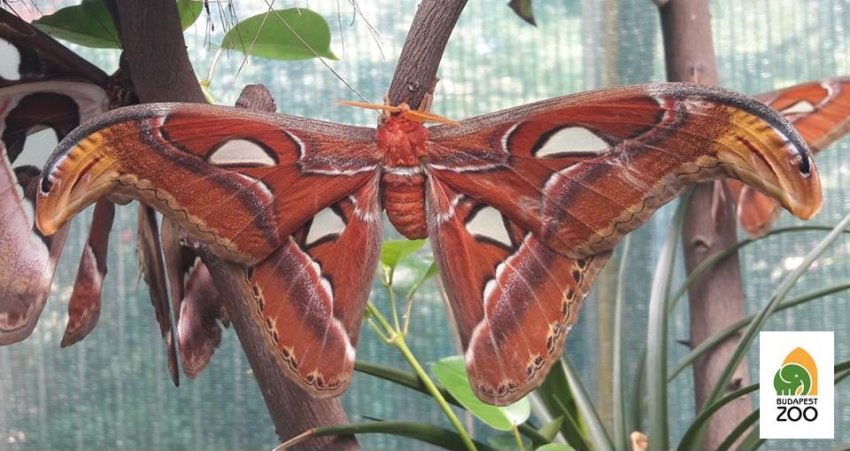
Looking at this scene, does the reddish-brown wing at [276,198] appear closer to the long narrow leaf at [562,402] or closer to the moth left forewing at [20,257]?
the moth left forewing at [20,257]

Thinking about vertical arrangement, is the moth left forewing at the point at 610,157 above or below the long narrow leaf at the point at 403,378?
above

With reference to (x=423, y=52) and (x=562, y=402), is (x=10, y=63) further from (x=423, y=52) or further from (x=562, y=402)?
(x=562, y=402)

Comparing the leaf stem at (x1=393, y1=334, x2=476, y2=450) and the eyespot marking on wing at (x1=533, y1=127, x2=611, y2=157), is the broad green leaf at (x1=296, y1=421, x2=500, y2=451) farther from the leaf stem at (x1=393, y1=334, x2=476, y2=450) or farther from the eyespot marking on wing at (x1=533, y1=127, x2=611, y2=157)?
the eyespot marking on wing at (x1=533, y1=127, x2=611, y2=157)

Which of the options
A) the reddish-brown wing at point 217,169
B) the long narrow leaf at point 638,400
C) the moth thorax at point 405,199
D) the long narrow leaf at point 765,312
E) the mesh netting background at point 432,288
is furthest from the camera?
the mesh netting background at point 432,288

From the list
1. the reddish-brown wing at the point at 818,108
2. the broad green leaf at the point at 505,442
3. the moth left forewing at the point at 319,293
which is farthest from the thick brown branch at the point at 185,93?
the reddish-brown wing at the point at 818,108

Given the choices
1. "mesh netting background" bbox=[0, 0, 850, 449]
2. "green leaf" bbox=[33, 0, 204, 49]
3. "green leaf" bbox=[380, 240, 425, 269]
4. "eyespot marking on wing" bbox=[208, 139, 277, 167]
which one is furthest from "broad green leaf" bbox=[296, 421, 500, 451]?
"mesh netting background" bbox=[0, 0, 850, 449]

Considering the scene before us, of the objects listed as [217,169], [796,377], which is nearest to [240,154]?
[217,169]

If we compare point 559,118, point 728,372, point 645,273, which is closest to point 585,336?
point 645,273
